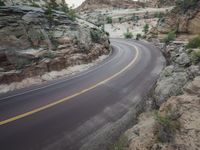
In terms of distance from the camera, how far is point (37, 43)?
1370 cm

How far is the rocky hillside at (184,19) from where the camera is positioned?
23.6 metres

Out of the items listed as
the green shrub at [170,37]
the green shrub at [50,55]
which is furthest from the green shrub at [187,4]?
the green shrub at [50,55]

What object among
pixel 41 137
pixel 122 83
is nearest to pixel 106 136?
pixel 41 137

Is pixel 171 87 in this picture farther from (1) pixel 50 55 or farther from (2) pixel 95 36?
(2) pixel 95 36

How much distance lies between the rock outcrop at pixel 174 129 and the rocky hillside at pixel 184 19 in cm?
2342

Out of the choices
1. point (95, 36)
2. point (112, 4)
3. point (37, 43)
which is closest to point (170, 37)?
point (95, 36)

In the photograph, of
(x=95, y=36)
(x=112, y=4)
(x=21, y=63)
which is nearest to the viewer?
(x=21, y=63)

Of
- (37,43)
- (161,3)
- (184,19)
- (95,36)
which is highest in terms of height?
(161,3)

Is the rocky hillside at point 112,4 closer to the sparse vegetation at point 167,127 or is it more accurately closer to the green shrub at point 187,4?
the green shrub at point 187,4

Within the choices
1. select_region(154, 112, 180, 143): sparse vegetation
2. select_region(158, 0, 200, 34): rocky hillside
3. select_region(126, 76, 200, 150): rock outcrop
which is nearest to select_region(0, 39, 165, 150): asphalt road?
select_region(126, 76, 200, 150): rock outcrop

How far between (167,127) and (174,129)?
6.1 inches

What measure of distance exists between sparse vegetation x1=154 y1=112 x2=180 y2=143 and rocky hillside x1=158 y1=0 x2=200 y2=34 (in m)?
24.0

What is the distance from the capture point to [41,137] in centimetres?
504

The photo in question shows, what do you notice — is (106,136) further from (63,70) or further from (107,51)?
(107,51)
